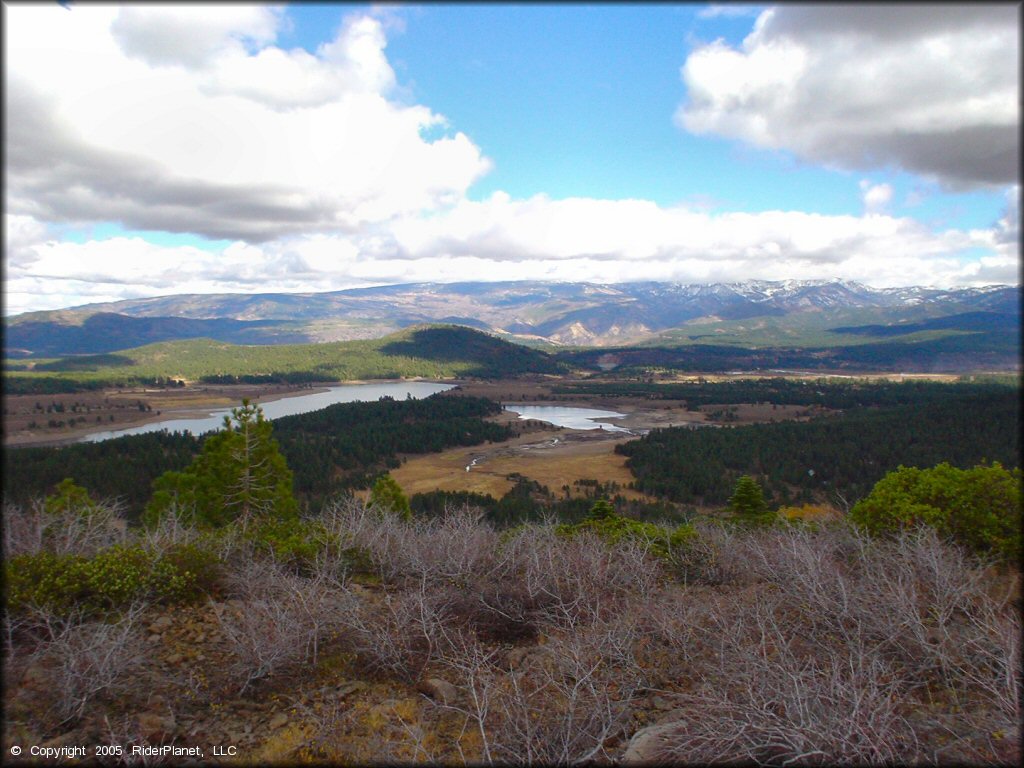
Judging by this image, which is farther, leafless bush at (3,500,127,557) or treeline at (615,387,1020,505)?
treeline at (615,387,1020,505)

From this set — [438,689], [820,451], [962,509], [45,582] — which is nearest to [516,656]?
[438,689]

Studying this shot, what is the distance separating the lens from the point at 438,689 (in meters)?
7.36

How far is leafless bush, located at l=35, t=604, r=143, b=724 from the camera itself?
6449 mm

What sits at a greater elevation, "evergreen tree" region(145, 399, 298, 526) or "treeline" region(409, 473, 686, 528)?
"evergreen tree" region(145, 399, 298, 526)

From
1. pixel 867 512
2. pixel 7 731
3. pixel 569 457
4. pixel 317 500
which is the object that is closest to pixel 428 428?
pixel 569 457

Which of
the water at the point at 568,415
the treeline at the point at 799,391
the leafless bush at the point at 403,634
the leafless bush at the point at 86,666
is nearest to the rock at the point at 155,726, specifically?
the leafless bush at the point at 86,666

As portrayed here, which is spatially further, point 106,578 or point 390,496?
point 390,496

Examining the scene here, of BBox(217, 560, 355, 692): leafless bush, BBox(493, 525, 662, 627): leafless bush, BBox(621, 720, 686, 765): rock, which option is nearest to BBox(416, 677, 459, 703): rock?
BBox(217, 560, 355, 692): leafless bush

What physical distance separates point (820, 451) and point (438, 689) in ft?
229

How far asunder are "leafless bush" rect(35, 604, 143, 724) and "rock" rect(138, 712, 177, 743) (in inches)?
25.7

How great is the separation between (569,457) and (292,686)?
204 feet

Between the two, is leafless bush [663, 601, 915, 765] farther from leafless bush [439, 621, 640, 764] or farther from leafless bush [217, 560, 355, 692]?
leafless bush [217, 560, 355, 692]

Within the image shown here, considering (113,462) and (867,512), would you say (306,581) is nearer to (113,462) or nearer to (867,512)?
(867,512)

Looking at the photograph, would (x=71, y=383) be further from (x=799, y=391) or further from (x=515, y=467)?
(x=799, y=391)
